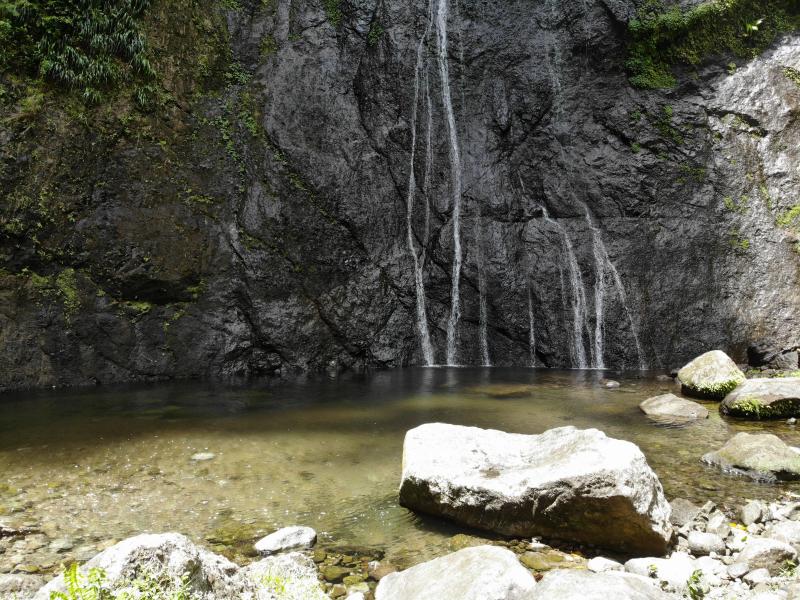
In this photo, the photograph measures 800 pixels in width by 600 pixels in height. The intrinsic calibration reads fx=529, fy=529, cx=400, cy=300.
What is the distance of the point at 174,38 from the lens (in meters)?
13.2

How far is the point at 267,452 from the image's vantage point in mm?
6207

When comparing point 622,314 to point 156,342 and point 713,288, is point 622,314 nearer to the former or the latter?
point 713,288

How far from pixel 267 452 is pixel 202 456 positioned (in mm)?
718

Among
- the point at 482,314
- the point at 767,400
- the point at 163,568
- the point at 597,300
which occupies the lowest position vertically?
the point at 767,400

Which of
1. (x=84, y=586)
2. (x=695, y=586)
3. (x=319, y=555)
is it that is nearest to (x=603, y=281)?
(x=695, y=586)

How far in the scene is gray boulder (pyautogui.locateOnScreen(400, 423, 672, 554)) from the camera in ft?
12.2

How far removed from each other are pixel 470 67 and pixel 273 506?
605 inches

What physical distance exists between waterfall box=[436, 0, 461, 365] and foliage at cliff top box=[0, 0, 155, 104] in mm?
8315

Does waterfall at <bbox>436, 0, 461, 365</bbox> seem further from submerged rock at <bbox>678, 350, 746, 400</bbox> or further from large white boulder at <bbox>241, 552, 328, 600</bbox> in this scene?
large white boulder at <bbox>241, 552, 328, 600</bbox>

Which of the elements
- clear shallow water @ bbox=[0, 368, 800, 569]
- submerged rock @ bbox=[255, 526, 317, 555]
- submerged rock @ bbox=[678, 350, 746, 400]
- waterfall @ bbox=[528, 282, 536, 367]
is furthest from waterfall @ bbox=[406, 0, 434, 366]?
submerged rock @ bbox=[255, 526, 317, 555]

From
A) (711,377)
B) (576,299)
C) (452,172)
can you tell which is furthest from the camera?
(452,172)

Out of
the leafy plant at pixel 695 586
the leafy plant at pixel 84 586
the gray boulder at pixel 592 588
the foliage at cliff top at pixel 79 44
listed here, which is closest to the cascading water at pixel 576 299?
the leafy plant at pixel 695 586

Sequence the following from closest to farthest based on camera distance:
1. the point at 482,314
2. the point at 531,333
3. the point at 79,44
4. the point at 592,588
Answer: the point at 592,588 < the point at 79,44 < the point at 531,333 < the point at 482,314

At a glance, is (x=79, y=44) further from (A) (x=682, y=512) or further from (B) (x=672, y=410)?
(A) (x=682, y=512)
